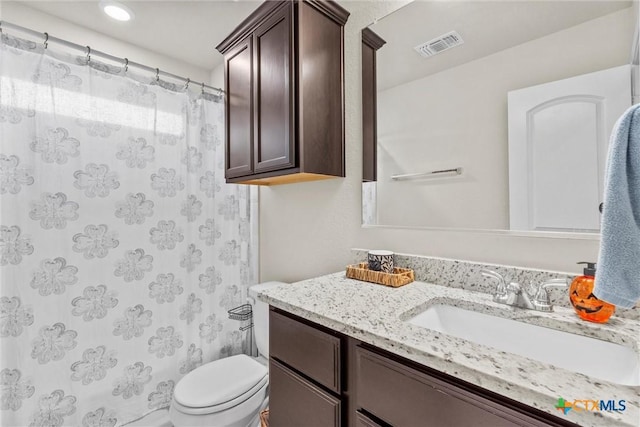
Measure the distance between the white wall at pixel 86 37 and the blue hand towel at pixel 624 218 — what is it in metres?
2.55

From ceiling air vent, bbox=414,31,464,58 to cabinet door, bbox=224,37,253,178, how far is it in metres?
0.81

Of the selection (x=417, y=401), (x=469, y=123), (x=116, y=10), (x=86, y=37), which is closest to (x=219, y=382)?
(x=417, y=401)

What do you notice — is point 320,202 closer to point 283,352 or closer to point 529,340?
point 283,352

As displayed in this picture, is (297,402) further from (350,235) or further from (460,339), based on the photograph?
(350,235)

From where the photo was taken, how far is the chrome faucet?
0.82m

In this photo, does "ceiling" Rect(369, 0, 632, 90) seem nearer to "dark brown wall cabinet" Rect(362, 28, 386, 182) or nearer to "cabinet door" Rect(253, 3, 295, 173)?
"dark brown wall cabinet" Rect(362, 28, 386, 182)

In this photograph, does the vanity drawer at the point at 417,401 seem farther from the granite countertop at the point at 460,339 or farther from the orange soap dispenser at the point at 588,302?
the orange soap dispenser at the point at 588,302

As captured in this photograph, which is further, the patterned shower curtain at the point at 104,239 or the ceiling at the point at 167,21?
the ceiling at the point at 167,21

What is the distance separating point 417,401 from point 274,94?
4.11 feet

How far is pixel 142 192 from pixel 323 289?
1284mm

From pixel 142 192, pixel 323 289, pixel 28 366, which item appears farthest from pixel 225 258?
pixel 323 289

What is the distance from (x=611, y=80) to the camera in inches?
32.0

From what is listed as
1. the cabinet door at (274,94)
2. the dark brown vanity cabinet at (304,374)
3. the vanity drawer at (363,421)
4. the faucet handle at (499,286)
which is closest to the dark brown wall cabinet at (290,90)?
the cabinet door at (274,94)

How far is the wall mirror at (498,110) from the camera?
2.74 feet
